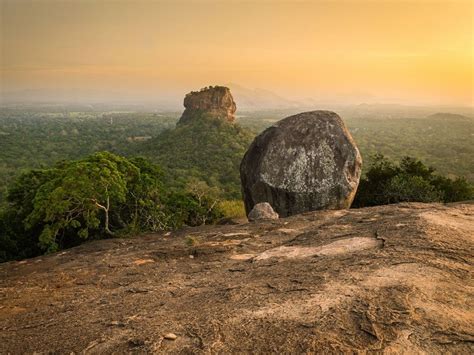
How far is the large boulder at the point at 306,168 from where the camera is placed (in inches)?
553

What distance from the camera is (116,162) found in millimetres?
15359

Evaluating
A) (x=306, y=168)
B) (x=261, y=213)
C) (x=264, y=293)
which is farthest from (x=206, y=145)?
(x=264, y=293)

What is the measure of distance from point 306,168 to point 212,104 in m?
58.0

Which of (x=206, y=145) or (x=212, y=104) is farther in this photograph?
(x=212, y=104)

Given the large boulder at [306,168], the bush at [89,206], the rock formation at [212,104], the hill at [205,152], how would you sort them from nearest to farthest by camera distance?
the bush at [89,206], the large boulder at [306,168], the hill at [205,152], the rock formation at [212,104]

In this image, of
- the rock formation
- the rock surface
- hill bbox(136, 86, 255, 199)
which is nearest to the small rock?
the rock surface

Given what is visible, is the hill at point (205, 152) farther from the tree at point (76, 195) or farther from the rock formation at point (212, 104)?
the tree at point (76, 195)

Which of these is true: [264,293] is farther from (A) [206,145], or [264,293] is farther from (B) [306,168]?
(A) [206,145]

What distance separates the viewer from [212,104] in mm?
70062

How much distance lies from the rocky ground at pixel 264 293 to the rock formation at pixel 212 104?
6105 cm

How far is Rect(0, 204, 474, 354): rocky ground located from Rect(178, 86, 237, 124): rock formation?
61.1 m

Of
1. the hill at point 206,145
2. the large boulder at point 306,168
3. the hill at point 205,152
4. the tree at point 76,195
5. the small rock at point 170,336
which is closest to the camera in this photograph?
the small rock at point 170,336

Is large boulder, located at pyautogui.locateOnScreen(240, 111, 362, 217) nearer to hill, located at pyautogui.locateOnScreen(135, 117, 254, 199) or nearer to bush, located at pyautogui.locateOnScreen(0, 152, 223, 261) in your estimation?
bush, located at pyautogui.locateOnScreen(0, 152, 223, 261)

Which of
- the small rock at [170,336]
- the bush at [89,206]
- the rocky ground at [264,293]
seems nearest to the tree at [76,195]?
the bush at [89,206]
